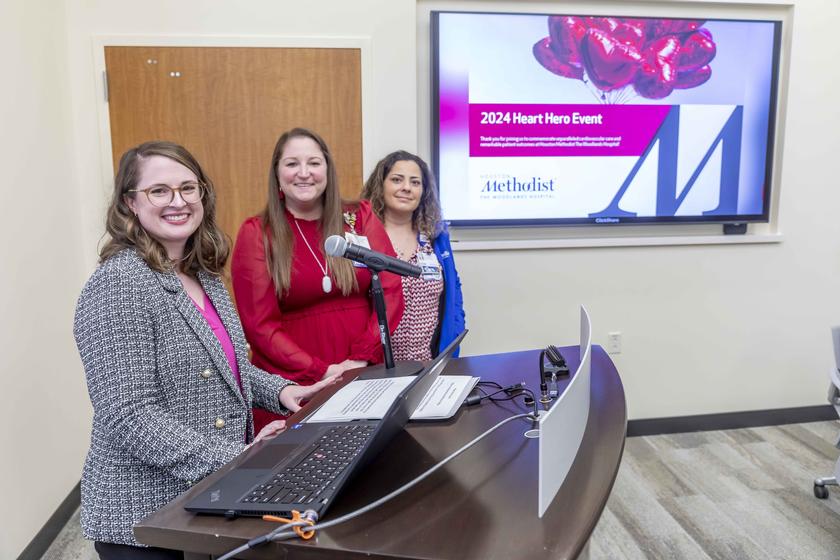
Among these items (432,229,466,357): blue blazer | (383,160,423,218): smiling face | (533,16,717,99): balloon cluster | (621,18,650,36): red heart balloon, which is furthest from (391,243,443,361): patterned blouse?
(621,18,650,36): red heart balloon

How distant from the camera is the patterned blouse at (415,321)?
94.3 inches

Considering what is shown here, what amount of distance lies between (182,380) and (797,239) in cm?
340

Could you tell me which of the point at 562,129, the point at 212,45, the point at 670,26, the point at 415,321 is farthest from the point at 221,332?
the point at 670,26

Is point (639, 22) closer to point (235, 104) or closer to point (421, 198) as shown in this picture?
point (421, 198)

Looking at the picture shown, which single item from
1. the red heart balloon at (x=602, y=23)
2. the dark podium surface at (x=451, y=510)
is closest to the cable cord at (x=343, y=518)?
the dark podium surface at (x=451, y=510)

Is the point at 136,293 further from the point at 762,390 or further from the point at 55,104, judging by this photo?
the point at 762,390

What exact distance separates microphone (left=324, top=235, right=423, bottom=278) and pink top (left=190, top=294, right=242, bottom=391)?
0.96 feet

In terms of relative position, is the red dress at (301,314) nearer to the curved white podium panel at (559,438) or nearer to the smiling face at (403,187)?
the smiling face at (403,187)

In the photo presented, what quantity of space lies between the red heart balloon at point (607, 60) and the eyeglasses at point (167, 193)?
95.4 inches

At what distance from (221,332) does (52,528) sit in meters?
1.74

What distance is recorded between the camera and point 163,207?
1278mm

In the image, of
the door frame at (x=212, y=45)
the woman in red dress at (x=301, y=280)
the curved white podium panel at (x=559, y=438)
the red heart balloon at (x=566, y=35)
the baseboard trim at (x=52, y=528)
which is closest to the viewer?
the curved white podium panel at (x=559, y=438)

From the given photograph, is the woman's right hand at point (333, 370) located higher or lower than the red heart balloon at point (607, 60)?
lower

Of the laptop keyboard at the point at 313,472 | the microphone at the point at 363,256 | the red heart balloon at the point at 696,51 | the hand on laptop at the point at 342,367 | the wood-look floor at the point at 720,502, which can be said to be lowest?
the wood-look floor at the point at 720,502
